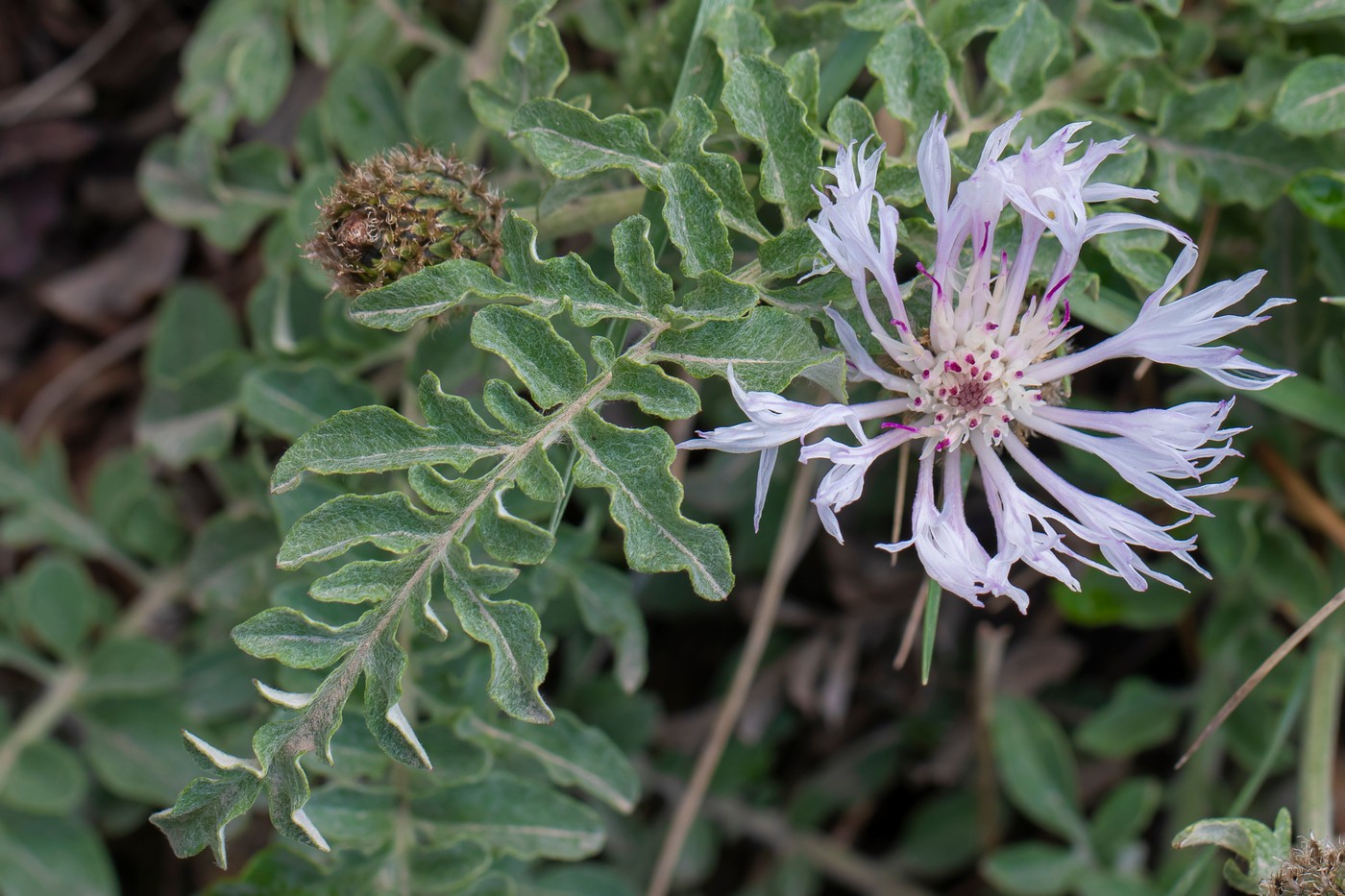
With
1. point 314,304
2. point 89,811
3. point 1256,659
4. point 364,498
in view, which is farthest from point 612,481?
point 89,811

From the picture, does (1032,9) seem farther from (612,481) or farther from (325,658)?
(325,658)

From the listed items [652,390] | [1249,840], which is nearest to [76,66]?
[652,390]

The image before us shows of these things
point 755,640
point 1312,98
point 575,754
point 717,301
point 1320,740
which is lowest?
point 1320,740

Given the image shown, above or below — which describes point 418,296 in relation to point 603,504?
above

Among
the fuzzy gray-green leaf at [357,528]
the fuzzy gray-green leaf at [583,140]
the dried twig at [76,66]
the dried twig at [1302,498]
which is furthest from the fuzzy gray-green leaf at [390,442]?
the dried twig at [76,66]

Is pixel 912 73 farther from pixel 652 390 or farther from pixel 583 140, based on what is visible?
pixel 652 390

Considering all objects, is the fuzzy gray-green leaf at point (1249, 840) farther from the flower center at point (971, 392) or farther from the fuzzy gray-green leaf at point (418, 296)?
the fuzzy gray-green leaf at point (418, 296)
